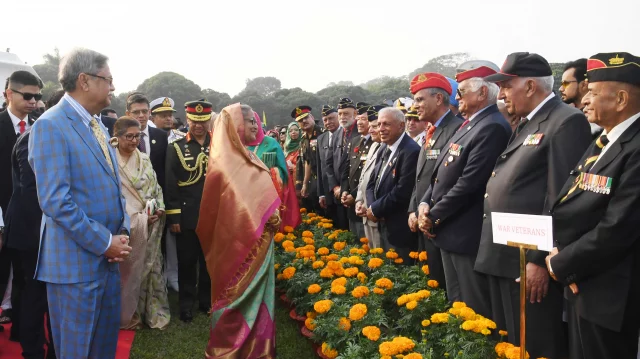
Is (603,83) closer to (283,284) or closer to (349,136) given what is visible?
(283,284)

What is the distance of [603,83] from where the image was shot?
2527 mm

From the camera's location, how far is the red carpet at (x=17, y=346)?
4.29 metres

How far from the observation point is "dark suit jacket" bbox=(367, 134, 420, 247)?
16.1 ft

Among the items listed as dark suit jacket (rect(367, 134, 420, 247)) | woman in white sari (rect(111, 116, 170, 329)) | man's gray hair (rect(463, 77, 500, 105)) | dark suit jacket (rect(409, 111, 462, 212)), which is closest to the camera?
man's gray hair (rect(463, 77, 500, 105))

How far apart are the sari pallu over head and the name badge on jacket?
2.00 meters

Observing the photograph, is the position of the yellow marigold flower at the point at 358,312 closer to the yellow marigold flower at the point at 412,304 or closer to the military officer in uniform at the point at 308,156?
the yellow marigold flower at the point at 412,304

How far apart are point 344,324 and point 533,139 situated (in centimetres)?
180

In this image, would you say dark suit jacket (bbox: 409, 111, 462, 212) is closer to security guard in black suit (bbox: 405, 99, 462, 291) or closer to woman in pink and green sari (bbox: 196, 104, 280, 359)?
security guard in black suit (bbox: 405, 99, 462, 291)

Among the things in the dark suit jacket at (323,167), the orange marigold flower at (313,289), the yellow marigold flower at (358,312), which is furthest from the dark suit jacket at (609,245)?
the dark suit jacket at (323,167)

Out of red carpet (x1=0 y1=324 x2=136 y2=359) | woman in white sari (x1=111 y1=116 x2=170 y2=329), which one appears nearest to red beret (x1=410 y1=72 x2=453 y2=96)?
woman in white sari (x1=111 y1=116 x2=170 y2=329)

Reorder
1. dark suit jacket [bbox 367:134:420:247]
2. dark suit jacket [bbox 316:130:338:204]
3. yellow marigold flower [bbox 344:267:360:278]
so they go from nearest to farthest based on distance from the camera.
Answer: yellow marigold flower [bbox 344:267:360:278], dark suit jacket [bbox 367:134:420:247], dark suit jacket [bbox 316:130:338:204]

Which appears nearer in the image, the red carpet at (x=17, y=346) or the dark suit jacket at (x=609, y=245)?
the dark suit jacket at (x=609, y=245)

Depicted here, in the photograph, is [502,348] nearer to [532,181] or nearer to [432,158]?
[532,181]

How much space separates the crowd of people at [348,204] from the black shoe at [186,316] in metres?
0.01
